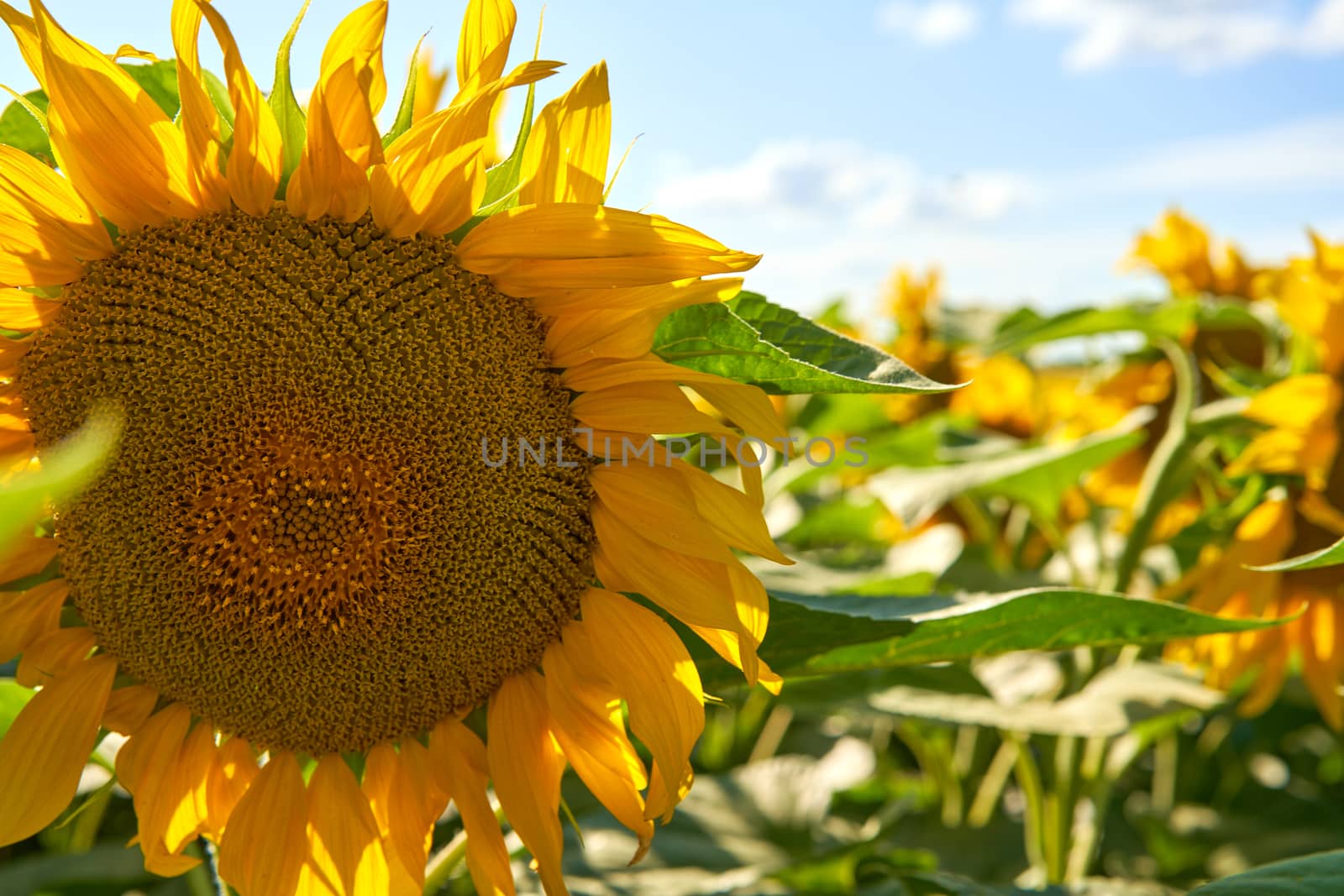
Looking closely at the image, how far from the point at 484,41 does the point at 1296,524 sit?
5.20 ft

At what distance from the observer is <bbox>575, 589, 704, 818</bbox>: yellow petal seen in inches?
38.0

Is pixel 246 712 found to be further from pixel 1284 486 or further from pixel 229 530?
pixel 1284 486

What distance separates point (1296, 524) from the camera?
182cm

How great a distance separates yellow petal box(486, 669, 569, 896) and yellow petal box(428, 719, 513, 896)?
2cm

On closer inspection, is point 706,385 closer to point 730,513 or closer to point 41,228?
point 730,513

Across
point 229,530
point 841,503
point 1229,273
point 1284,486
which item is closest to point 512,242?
point 229,530

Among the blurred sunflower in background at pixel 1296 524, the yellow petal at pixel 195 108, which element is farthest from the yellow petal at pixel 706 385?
the blurred sunflower in background at pixel 1296 524

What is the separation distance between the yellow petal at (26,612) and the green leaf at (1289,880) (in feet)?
3.53

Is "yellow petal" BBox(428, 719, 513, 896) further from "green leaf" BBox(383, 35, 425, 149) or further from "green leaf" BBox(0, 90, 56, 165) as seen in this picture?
"green leaf" BBox(0, 90, 56, 165)

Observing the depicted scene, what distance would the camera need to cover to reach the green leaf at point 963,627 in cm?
106

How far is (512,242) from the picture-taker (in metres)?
0.90

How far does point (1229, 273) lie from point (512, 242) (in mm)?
2576

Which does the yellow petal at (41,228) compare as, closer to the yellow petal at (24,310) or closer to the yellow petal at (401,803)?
the yellow petal at (24,310)

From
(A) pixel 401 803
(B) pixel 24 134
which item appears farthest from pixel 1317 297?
(B) pixel 24 134
